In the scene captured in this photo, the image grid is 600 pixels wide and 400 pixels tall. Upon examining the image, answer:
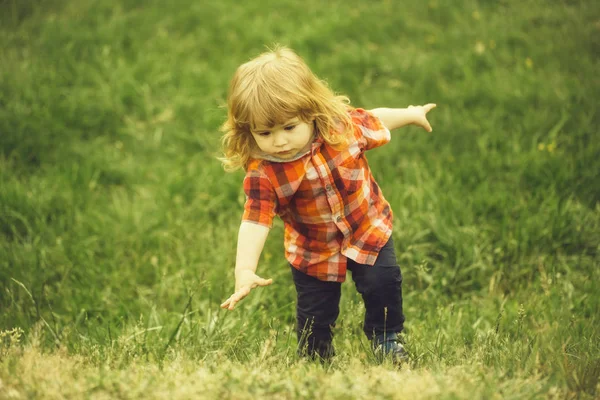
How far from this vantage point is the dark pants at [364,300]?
259 centimetres

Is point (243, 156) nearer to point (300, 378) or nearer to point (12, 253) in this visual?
point (300, 378)

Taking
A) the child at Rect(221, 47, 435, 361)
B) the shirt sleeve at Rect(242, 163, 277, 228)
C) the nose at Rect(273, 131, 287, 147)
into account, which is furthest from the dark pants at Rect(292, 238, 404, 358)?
the nose at Rect(273, 131, 287, 147)

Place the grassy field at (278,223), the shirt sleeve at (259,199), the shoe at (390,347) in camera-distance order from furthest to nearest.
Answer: the shoe at (390,347), the shirt sleeve at (259,199), the grassy field at (278,223)

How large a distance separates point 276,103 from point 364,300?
1.02 meters

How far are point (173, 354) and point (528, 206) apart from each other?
2.28 meters

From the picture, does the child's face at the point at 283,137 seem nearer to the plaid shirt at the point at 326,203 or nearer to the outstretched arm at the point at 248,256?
the plaid shirt at the point at 326,203

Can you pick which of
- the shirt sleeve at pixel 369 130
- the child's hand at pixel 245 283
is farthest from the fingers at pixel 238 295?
the shirt sleeve at pixel 369 130

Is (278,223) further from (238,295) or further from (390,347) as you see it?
(238,295)

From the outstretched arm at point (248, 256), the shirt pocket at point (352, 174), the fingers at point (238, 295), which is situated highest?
the shirt pocket at point (352, 174)

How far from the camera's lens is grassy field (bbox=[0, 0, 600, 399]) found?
86.9 inches

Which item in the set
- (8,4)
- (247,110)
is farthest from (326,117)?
(8,4)

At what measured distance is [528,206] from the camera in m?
3.59

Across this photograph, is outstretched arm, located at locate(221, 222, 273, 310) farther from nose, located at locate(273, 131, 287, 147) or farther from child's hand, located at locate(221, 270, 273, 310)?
nose, located at locate(273, 131, 287, 147)

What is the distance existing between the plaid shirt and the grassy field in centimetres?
37
